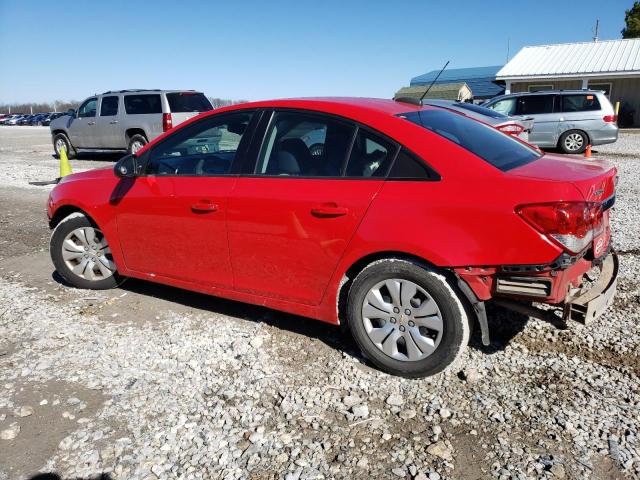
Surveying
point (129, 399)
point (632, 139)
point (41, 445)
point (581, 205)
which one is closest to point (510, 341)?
point (581, 205)

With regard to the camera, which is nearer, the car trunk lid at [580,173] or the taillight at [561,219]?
the taillight at [561,219]

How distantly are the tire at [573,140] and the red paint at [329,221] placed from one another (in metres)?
12.5

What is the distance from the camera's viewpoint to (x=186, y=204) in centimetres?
396

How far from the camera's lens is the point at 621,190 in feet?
30.6

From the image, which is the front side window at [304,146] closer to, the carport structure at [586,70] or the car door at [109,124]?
the car door at [109,124]

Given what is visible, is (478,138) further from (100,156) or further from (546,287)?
(100,156)

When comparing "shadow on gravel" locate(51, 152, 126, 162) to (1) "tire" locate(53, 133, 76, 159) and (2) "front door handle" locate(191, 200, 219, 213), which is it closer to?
(1) "tire" locate(53, 133, 76, 159)

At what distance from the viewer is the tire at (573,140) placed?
1477cm

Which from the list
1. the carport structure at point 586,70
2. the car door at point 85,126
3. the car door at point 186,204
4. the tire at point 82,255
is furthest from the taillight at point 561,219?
the carport structure at point 586,70

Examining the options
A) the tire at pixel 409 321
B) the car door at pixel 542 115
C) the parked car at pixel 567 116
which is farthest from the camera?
the car door at pixel 542 115

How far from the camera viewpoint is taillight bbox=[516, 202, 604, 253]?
282cm

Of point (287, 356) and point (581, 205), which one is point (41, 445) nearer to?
point (287, 356)

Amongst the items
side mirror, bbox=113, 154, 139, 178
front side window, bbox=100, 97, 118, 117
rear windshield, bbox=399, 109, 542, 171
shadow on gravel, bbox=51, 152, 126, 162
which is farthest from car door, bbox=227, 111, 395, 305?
shadow on gravel, bbox=51, 152, 126, 162

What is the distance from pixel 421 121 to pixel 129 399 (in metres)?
2.50
